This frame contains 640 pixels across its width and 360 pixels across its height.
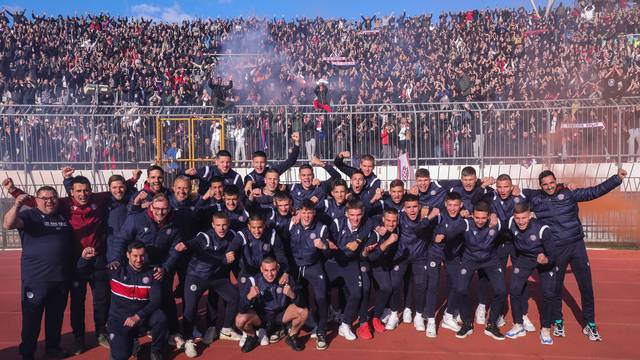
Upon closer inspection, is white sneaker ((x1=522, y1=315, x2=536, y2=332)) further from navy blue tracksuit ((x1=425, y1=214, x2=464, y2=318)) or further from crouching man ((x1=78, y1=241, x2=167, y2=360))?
crouching man ((x1=78, y1=241, x2=167, y2=360))

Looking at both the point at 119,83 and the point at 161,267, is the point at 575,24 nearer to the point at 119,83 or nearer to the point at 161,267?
the point at 119,83

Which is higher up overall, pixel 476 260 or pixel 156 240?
pixel 156 240

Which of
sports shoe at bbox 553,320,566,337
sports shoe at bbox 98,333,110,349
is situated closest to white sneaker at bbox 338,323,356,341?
sports shoe at bbox 553,320,566,337

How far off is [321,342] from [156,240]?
2.19 meters

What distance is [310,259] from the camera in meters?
6.95

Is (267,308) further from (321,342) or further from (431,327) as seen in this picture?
(431,327)

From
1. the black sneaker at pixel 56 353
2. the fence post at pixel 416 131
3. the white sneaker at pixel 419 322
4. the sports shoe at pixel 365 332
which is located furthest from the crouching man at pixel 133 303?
the fence post at pixel 416 131

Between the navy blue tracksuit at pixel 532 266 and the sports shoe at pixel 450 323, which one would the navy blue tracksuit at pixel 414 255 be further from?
the navy blue tracksuit at pixel 532 266

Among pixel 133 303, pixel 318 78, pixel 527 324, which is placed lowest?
pixel 527 324

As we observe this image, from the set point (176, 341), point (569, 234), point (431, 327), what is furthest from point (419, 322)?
point (176, 341)

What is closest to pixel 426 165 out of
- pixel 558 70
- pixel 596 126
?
pixel 596 126

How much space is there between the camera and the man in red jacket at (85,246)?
21.0ft

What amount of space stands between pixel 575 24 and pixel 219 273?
24259mm

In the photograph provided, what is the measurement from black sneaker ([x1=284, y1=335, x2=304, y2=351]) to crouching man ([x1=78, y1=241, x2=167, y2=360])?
56.2 inches
